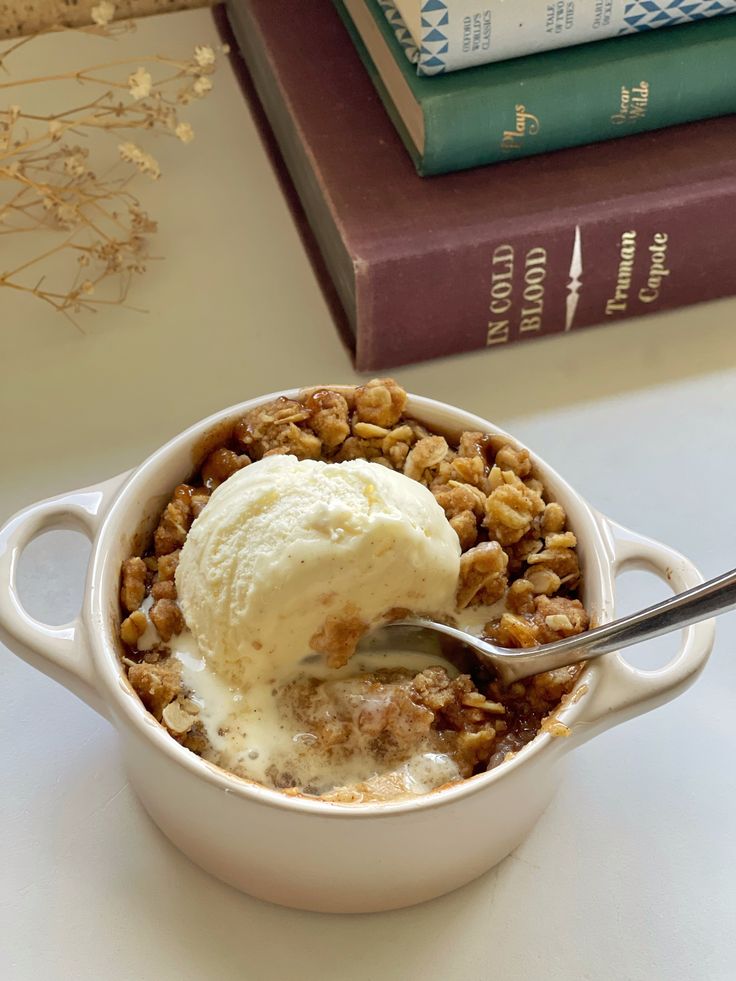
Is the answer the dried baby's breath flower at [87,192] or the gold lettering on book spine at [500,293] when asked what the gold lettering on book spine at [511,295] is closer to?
the gold lettering on book spine at [500,293]

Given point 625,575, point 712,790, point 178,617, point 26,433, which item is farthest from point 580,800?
point 26,433

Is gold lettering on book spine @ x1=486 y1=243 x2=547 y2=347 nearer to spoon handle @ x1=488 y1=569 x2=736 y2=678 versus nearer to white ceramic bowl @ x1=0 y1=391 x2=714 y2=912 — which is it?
white ceramic bowl @ x1=0 y1=391 x2=714 y2=912

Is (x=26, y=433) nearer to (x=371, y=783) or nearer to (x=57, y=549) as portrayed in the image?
(x=57, y=549)

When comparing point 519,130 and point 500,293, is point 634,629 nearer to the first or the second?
point 500,293

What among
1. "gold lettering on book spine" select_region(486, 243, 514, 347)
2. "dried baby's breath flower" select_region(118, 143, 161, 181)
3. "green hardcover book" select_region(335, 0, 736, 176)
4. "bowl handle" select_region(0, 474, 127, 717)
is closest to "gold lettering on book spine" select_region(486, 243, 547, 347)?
"gold lettering on book spine" select_region(486, 243, 514, 347)

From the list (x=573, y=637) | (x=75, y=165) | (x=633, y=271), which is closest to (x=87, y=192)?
(x=75, y=165)

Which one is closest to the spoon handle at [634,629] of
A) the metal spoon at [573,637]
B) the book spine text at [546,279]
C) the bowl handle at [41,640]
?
the metal spoon at [573,637]
